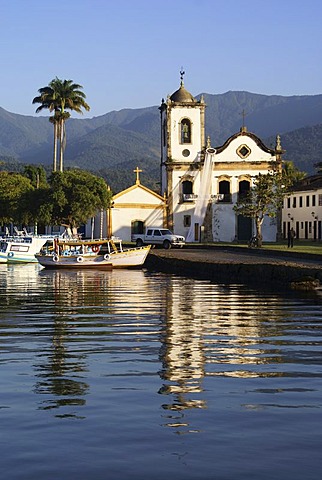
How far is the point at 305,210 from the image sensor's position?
8862 centimetres

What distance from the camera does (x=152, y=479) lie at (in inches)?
361

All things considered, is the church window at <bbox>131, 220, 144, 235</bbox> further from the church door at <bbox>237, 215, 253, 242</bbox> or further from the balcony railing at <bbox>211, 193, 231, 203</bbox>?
the church door at <bbox>237, 215, 253, 242</bbox>

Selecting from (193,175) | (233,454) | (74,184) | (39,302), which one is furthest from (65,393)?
(193,175)

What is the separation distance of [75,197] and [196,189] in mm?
15093

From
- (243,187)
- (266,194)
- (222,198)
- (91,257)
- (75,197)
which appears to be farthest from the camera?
(222,198)

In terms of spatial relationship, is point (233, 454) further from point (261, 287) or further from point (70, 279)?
point (70, 279)

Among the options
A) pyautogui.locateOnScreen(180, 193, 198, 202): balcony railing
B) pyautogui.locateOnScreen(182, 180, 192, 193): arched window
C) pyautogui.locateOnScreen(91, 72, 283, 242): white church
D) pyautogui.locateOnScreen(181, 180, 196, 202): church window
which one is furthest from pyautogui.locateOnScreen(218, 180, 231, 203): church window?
pyautogui.locateOnScreen(182, 180, 192, 193): arched window

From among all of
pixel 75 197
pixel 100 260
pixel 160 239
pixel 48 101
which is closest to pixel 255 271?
pixel 100 260

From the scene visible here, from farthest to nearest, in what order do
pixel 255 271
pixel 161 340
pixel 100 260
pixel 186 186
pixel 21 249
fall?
pixel 186 186, pixel 21 249, pixel 100 260, pixel 255 271, pixel 161 340

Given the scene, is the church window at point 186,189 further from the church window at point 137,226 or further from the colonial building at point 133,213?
the church window at point 137,226

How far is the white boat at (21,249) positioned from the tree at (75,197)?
821 centimetres

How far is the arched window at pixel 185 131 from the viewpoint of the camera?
89125mm

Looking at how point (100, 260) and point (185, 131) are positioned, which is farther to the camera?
point (185, 131)

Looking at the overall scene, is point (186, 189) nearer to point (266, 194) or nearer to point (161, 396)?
point (266, 194)
